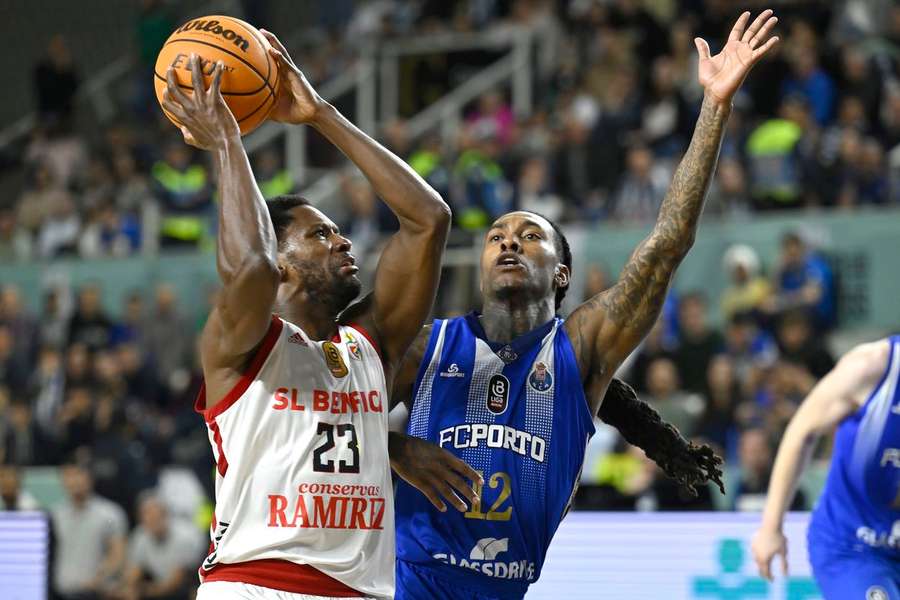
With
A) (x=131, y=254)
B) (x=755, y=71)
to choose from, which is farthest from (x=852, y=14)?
(x=131, y=254)

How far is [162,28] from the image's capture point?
18953mm

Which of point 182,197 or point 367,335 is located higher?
point 182,197

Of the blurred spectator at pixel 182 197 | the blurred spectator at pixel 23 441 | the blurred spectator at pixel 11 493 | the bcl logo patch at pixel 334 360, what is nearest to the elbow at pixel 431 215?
the bcl logo patch at pixel 334 360

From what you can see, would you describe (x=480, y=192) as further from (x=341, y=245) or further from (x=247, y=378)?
(x=247, y=378)

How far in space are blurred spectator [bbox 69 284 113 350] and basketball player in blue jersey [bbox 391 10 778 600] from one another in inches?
352

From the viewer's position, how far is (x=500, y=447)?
521cm

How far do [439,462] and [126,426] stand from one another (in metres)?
8.26

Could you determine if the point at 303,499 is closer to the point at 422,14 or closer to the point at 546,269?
the point at 546,269

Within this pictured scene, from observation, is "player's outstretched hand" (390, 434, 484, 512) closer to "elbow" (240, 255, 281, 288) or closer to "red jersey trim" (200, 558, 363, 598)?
"red jersey trim" (200, 558, 363, 598)

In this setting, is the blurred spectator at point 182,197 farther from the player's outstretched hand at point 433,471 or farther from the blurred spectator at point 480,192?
the player's outstretched hand at point 433,471

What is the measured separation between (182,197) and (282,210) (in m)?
11.0

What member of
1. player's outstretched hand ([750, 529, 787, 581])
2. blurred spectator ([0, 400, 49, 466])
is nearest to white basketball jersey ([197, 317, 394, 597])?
player's outstretched hand ([750, 529, 787, 581])

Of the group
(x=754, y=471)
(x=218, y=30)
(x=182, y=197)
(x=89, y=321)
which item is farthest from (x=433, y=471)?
(x=182, y=197)

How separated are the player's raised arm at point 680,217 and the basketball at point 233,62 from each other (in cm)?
147
